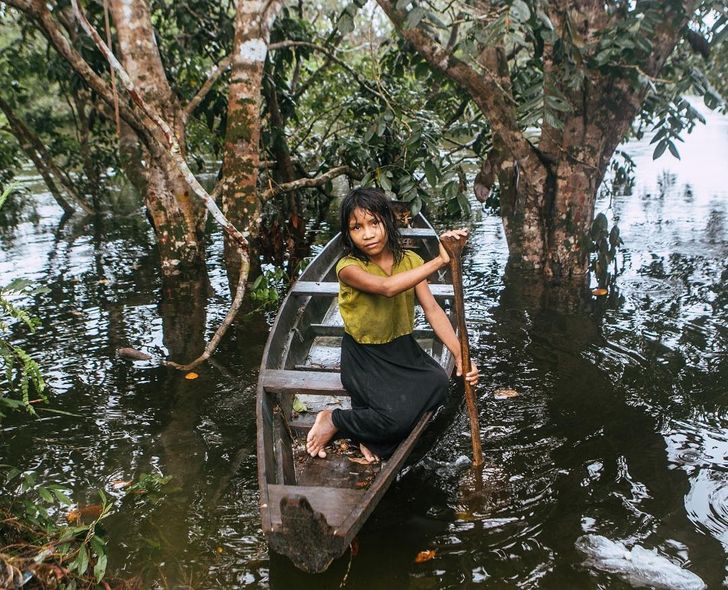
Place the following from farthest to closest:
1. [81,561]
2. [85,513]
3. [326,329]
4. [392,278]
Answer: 1. [326,329]
2. [85,513]
3. [392,278]
4. [81,561]

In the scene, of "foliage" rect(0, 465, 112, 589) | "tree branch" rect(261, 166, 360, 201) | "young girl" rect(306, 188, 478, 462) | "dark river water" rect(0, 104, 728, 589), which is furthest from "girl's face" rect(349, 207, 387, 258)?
"tree branch" rect(261, 166, 360, 201)

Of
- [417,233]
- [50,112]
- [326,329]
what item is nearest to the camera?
[326,329]

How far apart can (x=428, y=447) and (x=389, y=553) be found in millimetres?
879

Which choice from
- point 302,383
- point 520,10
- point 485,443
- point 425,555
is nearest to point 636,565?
point 425,555

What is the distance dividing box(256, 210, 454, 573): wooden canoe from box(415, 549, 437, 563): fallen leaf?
14.4 inches

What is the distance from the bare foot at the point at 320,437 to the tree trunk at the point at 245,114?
10.4 ft

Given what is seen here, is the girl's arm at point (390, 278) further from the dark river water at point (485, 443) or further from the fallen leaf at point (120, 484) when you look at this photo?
the fallen leaf at point (120, 484)

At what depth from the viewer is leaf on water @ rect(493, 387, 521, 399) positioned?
4.27 meters

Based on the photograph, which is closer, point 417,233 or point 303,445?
point 303,445

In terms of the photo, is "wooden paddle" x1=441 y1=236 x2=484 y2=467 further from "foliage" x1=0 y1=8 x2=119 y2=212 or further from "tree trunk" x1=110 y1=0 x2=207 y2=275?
"foliage" x1=0 y1=8 x2=119 y2=212

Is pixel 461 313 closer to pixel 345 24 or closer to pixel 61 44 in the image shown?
pixel 345 24

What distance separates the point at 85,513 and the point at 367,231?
1.87 m

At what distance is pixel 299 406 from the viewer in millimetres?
3744

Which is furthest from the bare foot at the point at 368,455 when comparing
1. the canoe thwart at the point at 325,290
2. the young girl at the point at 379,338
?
the canoe thwart at the point at 325,290
